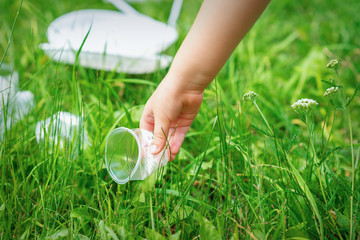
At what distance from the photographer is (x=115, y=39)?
1.52m

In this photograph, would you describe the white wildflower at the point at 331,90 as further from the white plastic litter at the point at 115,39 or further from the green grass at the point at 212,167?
the white plastic litter at the point at 115,39

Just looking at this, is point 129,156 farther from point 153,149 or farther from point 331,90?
point 331,90

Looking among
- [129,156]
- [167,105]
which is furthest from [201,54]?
[129,156]

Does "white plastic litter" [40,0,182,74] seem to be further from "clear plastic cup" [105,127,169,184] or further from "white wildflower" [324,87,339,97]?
"white wildflower" [324,87,339,97]

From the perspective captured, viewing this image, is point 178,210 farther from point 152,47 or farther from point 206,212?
point 152,47

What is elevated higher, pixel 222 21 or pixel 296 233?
pixel 222 21

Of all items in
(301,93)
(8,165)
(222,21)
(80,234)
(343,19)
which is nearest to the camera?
(222,21)

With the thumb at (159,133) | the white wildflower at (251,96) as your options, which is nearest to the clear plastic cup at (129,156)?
the thumb at (159,133)

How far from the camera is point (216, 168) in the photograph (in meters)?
0.95

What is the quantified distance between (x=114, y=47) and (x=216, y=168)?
2.60ft

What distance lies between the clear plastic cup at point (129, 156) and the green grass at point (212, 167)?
3 centimetres

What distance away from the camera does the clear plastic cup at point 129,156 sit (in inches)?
30.8

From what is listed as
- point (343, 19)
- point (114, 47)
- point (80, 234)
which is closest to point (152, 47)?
point (114, 47)

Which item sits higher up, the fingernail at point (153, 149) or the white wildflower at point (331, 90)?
the white wildflower at point (331, 90)
